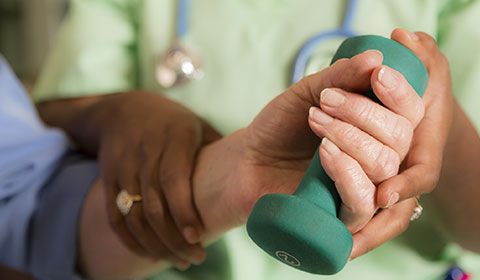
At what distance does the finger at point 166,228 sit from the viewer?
0.42 m

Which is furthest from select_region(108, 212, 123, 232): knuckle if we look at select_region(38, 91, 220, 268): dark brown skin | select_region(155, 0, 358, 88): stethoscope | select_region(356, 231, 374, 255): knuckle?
select_region(356, 231, 374, 255): knuckle

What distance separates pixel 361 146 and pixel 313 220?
0.03 m

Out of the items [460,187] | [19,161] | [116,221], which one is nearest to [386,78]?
[460,187]

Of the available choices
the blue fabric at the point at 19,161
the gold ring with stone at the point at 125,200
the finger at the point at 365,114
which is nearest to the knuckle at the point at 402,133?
the finger at the point at 365,114

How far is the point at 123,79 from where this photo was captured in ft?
1.90

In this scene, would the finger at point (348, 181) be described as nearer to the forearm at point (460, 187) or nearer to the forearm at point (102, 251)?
the forearm at point (460, 187)

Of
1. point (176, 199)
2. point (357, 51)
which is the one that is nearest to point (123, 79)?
point (176, 199)

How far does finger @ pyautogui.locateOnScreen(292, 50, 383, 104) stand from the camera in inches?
10.5

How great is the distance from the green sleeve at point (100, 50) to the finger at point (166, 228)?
171 mm

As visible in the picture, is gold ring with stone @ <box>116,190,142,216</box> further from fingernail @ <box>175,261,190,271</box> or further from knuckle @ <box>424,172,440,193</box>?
knuckle @ <box>424,172,440,193</box>

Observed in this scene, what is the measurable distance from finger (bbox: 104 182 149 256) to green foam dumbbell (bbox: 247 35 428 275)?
20cm

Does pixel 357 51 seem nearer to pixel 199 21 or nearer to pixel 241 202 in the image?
pixel 241 202

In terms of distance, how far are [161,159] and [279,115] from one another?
0.14 m

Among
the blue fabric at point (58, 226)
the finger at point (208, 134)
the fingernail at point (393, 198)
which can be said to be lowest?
the blue fabric at point (58, 226)
